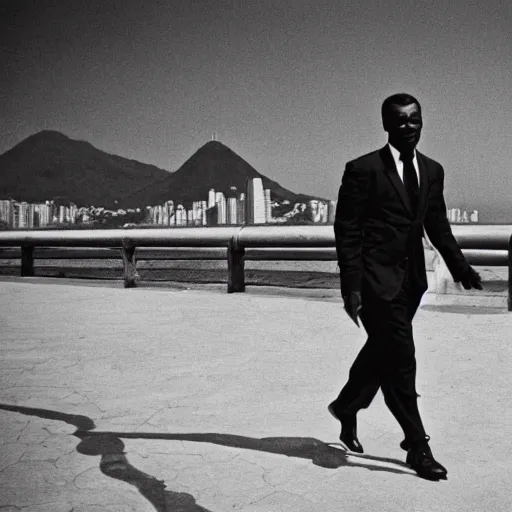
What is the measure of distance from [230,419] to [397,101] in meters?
1.95

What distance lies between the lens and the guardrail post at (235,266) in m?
10.7

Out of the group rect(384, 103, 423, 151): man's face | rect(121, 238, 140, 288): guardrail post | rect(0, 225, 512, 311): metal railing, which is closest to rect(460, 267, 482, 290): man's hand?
rect(384, 103, 423, 151): man's face

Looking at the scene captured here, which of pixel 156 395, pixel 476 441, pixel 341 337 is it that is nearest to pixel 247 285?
pixel 341 337

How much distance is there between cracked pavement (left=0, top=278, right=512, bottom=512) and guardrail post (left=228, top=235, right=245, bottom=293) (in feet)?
9.80

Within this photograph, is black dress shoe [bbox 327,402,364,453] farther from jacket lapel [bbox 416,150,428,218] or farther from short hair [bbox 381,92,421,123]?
short hair [bbox 381,92,421,123]

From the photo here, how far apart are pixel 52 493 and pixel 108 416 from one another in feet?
3.78

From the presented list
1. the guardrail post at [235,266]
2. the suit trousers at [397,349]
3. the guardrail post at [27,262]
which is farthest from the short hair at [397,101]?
the guardrail post at [27,262]

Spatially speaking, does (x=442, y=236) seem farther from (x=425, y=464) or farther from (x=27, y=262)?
(x=27, y=262)

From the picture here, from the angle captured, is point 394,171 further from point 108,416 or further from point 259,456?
point 108,416

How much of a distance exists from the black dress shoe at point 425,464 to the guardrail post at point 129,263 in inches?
355

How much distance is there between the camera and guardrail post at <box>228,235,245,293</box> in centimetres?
1071

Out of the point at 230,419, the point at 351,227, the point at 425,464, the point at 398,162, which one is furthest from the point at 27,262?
the point at 425,464

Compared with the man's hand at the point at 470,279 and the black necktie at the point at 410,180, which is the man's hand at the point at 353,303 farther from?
the man's hand at the point at 470,279

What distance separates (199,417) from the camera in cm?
402
